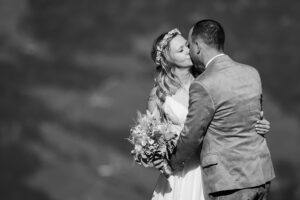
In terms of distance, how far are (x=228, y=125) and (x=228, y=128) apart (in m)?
0.02

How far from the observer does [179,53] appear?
517 cm

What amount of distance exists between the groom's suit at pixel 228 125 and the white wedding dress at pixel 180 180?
434mm

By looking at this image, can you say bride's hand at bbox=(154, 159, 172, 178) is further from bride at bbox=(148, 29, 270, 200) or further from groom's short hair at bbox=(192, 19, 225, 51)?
groom's short hair at bbox=(192, 19, 225, 51)

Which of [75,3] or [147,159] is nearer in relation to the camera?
[147,159]

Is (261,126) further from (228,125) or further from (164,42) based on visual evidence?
(164,42)

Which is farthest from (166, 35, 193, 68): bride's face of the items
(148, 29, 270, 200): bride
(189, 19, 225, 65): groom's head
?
(189, 19, 225, 65): groom's head

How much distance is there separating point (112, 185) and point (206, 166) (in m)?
29.3

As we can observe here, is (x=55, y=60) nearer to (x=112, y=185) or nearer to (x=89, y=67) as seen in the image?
(x=89, y=67)

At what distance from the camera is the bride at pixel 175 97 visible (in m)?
4.90

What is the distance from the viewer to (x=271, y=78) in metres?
24.5

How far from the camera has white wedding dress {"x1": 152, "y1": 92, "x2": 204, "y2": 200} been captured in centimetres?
487

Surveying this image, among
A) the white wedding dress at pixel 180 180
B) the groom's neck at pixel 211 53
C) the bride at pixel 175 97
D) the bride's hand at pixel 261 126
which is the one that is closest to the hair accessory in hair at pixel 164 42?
the bride at pixel 175 97

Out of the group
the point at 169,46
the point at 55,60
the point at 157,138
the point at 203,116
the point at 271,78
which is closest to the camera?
the point at 203,116

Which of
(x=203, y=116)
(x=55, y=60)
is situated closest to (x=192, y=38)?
(x=203, y=116)
